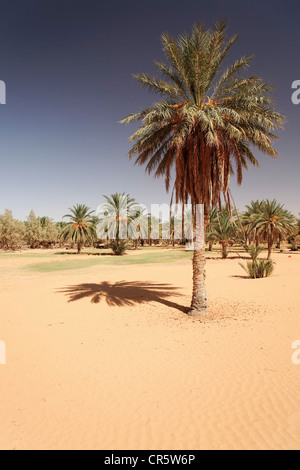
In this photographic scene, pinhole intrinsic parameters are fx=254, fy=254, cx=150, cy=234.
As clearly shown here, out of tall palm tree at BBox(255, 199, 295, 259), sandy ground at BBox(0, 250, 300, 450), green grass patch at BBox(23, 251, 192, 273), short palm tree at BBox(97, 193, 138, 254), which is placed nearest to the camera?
sandy ground at BBox(0, 250, 300, 450)

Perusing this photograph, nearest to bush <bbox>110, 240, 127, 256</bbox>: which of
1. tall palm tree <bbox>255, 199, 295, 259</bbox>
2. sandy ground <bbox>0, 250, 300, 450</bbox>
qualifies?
tall palm tree <bbox>255, 199, 295, 259</bbox>

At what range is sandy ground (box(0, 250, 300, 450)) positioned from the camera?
4.14 m

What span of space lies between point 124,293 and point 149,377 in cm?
917

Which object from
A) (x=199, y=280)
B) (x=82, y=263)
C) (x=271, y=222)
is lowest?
(x=82, y=263)

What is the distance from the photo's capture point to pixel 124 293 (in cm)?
1495

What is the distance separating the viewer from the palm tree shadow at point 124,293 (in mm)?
12781

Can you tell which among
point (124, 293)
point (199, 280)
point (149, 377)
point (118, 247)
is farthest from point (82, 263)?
point (149, 377)

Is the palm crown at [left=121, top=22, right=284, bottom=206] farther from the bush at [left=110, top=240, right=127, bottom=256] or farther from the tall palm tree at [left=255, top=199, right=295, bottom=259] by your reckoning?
the bush at [left=110, top=240, right=127, bottom=256]

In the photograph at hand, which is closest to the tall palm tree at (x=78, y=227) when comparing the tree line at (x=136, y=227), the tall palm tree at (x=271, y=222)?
the tree line at (x=136, y=227)

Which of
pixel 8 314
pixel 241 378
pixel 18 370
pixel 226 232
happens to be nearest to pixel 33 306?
pixel 8 314

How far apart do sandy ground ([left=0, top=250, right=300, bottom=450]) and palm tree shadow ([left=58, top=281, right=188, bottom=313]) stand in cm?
80

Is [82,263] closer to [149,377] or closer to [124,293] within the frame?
[124,293]

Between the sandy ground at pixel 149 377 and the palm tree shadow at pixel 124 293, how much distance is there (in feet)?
2.62

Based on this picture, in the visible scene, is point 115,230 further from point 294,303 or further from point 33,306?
point 294,303
